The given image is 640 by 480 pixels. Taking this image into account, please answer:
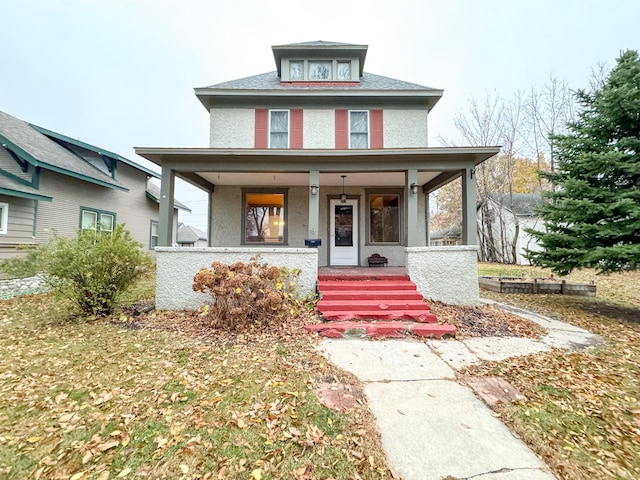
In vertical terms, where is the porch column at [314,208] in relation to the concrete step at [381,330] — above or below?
above

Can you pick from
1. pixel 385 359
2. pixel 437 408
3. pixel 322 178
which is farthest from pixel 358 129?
pixel 437 408

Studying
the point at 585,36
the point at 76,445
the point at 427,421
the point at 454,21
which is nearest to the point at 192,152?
the point at 76,445

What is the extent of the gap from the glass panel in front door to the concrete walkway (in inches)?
190

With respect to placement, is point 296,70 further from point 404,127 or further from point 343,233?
point 343,233

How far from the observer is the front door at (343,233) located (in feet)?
28.6

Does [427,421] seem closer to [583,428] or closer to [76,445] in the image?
[583,428]

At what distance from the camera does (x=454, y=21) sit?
1883 cm

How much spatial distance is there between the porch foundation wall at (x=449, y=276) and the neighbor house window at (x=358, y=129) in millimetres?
4782

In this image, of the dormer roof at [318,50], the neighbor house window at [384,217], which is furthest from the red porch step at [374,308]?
the dormer roof at [318,50]

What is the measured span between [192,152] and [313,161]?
2809 mm

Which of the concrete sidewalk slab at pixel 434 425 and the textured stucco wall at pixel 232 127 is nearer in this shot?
the concrete sidewalk slab at pixel 434 425

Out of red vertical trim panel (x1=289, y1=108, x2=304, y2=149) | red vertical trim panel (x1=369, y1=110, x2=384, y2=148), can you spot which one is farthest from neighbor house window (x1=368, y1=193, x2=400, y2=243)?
red vertical trim panel (x1=289, y1=108, x2=304, y2=149)

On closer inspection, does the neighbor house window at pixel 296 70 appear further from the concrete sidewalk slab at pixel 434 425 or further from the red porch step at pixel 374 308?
the concrete sidewalk slab at pixel 434 425

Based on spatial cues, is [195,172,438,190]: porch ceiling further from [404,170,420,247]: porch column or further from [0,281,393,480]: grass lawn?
[0,281,393,480]: grass lawn
